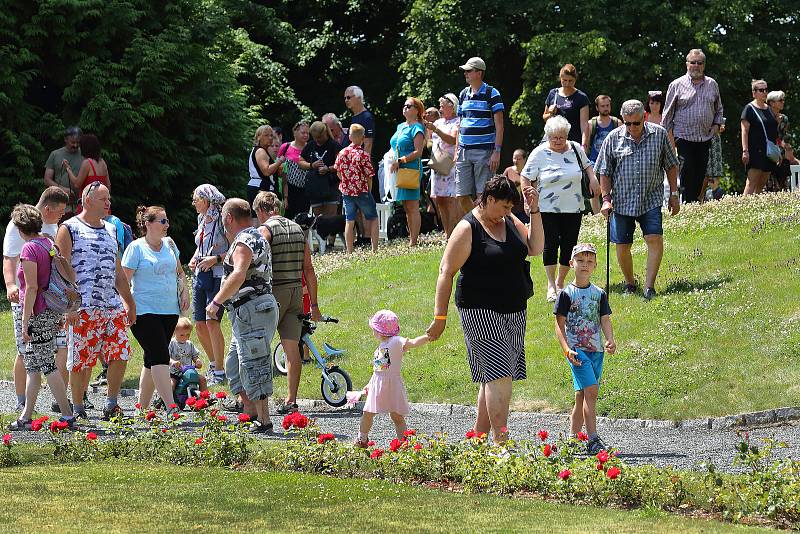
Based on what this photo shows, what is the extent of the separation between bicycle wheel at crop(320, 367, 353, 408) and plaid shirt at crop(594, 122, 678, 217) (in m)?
3.89

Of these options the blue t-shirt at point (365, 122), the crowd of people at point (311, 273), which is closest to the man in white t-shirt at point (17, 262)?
the crowd of people at point (311, 273)

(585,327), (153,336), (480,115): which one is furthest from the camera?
(480,115)

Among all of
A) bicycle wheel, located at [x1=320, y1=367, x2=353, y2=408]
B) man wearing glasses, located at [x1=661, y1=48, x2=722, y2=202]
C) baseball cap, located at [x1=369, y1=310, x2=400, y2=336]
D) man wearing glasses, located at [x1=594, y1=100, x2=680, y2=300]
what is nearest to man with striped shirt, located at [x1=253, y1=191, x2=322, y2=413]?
bicycle wheel, located at [x1=320, y1=367, x2=353, y2=408]

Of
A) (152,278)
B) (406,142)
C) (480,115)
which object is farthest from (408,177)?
(152,278)

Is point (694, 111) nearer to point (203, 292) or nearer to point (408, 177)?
point (408, 177)

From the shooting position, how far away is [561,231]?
50.3ft

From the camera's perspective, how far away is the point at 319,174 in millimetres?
21766

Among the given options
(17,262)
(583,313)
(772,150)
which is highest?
(772,150)

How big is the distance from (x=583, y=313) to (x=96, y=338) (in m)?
4.53

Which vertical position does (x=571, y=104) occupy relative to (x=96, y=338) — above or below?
above

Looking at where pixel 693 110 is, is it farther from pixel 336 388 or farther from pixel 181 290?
pixel 181 290

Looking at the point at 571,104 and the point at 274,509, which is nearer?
the point at 274,509

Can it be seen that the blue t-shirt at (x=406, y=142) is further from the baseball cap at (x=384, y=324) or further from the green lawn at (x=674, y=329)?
the baseball cap at (x=384, y=324)

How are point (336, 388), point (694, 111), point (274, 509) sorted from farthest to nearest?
point (694, 111), point (336, 388), point (274, 509)
